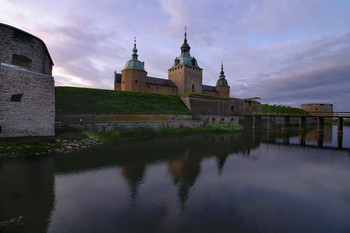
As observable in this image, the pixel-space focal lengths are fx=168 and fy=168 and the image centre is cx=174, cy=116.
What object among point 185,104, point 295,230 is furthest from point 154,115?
point 295,230

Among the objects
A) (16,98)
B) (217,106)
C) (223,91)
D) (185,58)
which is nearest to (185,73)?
(185,58)

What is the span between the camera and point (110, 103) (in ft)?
68.9

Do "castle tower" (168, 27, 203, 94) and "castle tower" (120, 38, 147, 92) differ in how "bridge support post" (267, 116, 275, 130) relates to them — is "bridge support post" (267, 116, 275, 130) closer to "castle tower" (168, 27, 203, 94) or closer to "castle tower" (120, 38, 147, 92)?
"castle tower" (168, 27, 203, 94)

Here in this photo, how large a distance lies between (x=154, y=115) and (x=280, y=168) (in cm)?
1565

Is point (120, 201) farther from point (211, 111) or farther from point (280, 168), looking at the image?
point (211, 111)

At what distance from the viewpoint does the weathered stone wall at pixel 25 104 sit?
1003 cm

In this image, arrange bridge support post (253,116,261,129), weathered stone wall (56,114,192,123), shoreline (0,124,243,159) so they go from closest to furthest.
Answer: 1. shoreline (0,124,243,159)
2. weathered stone wall (56,114,192,123)
3. bridge support post (253,116,261,129)

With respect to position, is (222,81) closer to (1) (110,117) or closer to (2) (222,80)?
Result: (2) (222,80)

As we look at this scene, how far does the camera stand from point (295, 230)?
419 cm

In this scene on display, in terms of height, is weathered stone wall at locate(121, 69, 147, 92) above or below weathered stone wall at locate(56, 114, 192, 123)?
above

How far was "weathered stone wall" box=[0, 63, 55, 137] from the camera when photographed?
10031mm

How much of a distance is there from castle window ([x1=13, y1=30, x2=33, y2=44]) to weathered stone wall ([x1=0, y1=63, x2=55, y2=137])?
5522 mm

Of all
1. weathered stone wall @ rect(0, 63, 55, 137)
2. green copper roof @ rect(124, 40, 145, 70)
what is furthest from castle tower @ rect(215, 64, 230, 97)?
weathered stone wall @ rect(0, 63, 55, 137)

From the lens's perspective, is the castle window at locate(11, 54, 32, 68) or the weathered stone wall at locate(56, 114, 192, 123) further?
the weathered stone wall at locate(56, 114, 192, 123)
